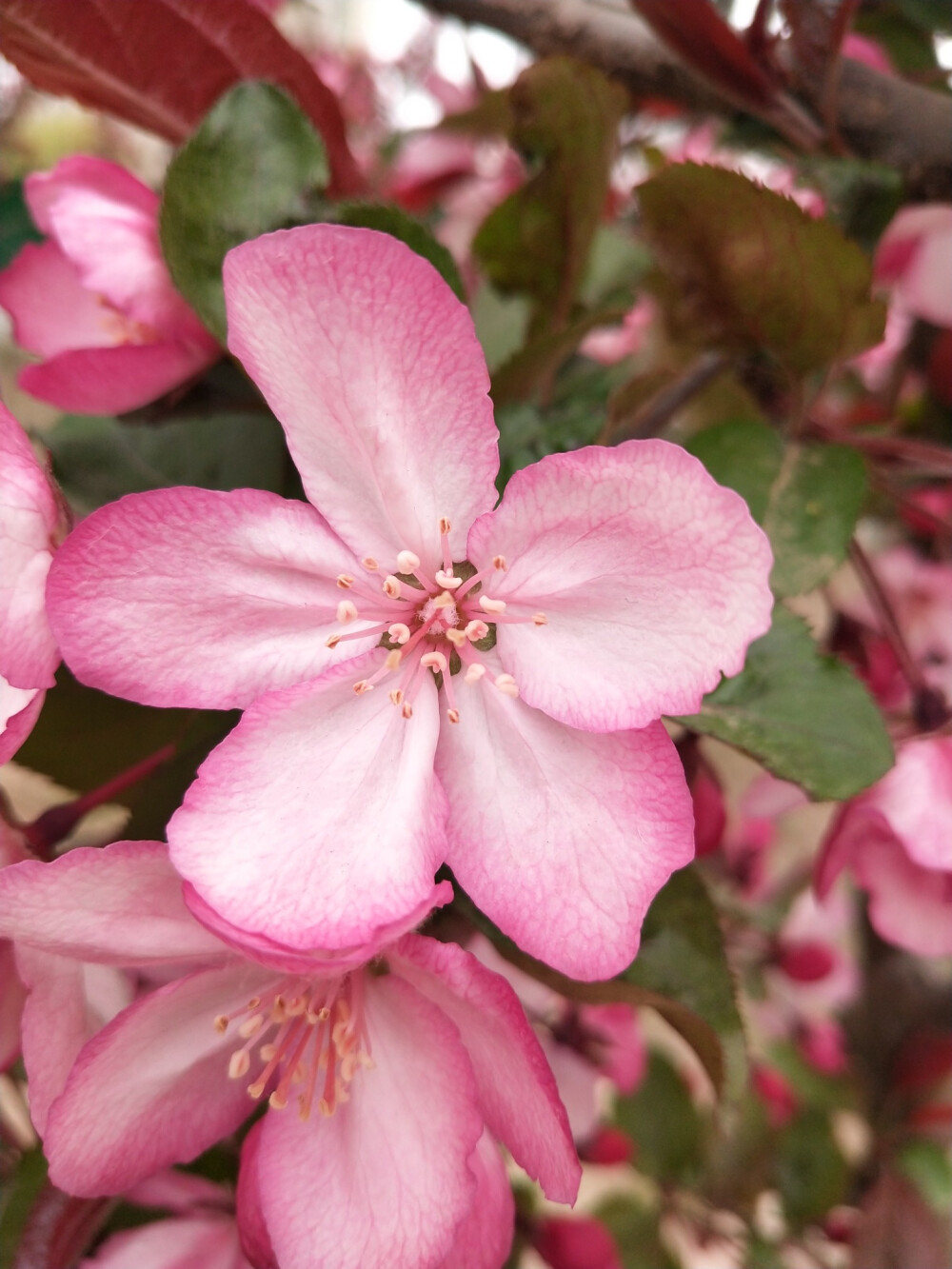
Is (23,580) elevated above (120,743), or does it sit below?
above

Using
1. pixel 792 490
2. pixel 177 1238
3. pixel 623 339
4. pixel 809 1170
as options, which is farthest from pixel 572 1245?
pixel 623 339

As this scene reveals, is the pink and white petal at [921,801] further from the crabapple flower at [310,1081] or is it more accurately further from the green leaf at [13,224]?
the green leaf at [13,224]

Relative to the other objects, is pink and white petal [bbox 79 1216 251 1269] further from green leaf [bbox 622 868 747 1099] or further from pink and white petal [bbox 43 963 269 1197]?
green leaf [bbox 622 868 747 1099]

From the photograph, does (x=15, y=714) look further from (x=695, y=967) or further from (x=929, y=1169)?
(x=929, y=1169)

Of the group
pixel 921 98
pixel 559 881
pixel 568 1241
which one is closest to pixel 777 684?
pixel 559 881

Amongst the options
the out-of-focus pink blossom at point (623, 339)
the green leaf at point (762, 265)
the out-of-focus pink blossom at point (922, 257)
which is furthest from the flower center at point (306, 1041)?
the out-of-focus pink blossom at point (623, 339)
